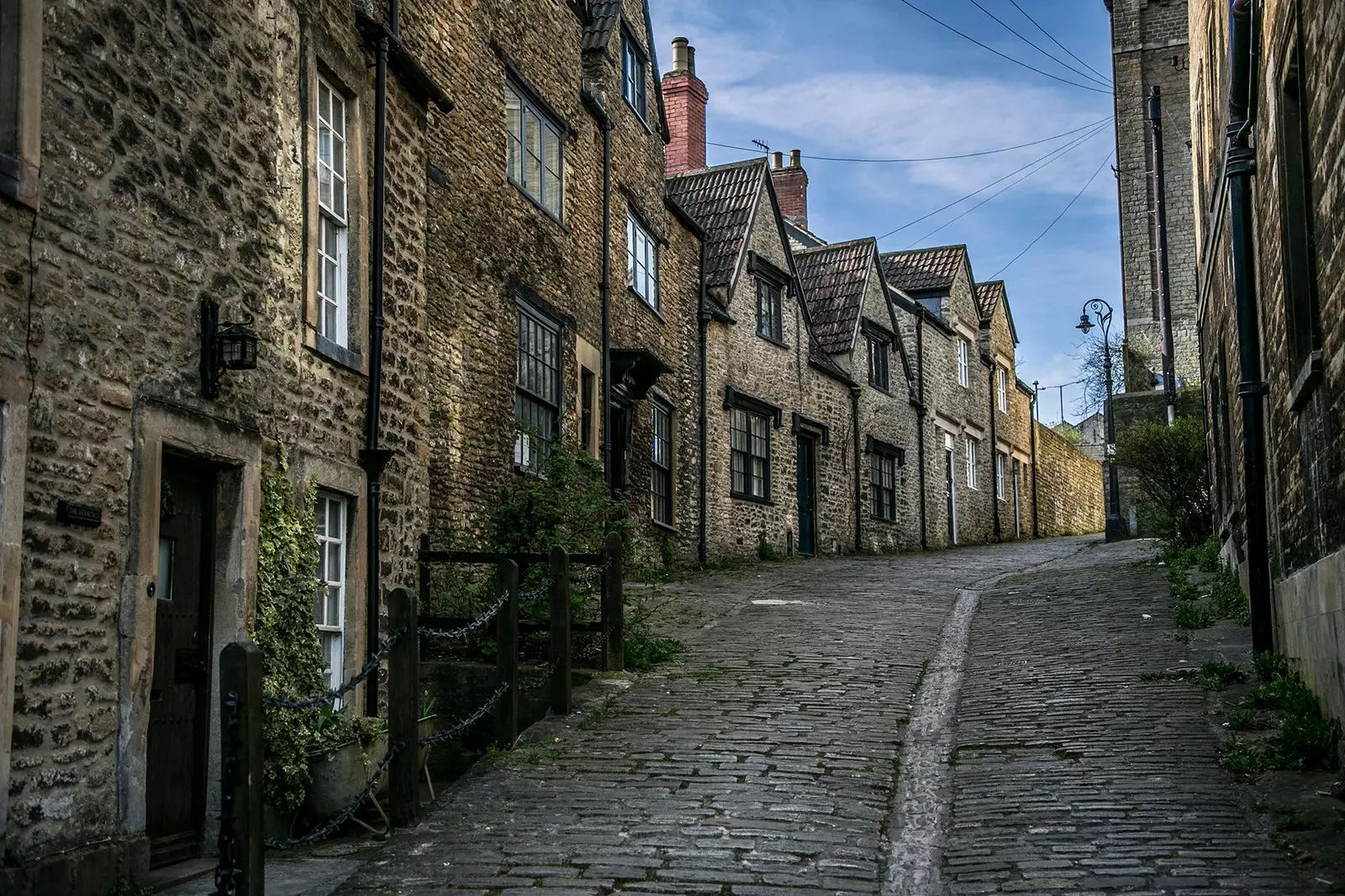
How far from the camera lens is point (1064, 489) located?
4784 centimetres

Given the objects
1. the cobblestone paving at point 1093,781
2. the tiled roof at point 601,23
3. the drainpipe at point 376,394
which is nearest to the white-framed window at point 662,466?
the tiled roof at point 601,23

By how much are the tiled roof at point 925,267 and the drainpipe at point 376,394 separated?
27.1m

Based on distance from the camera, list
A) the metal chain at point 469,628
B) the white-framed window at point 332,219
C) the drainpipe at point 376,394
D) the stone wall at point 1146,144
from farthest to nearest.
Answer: the stone wall at point 1146,144, the drainpipe at point 376,394, the white-framed window at point 332,219, the metal chain at point 469,628

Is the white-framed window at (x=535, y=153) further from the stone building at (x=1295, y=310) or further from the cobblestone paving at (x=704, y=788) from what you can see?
the stone building at (x=1295, y=310)

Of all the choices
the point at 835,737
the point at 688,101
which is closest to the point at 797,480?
the point at 688,101

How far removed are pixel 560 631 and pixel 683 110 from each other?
22582 mm

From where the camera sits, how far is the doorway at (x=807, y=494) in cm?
2772

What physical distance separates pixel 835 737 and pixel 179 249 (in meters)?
5.44

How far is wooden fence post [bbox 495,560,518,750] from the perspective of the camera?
983cm

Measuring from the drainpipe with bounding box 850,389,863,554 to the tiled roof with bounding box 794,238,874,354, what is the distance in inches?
45.9

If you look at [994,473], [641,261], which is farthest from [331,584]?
[994,473]

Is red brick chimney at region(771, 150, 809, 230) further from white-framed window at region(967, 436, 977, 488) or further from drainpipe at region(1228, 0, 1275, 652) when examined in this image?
drainpipe at region(1228, 0, 1275, 652)

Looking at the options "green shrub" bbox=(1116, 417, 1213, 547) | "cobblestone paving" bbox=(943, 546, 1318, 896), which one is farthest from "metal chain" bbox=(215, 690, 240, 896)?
"green shrub" bbox=(1116, 417, 1213, 547)

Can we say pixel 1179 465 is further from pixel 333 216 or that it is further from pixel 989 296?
pixel 989 296
